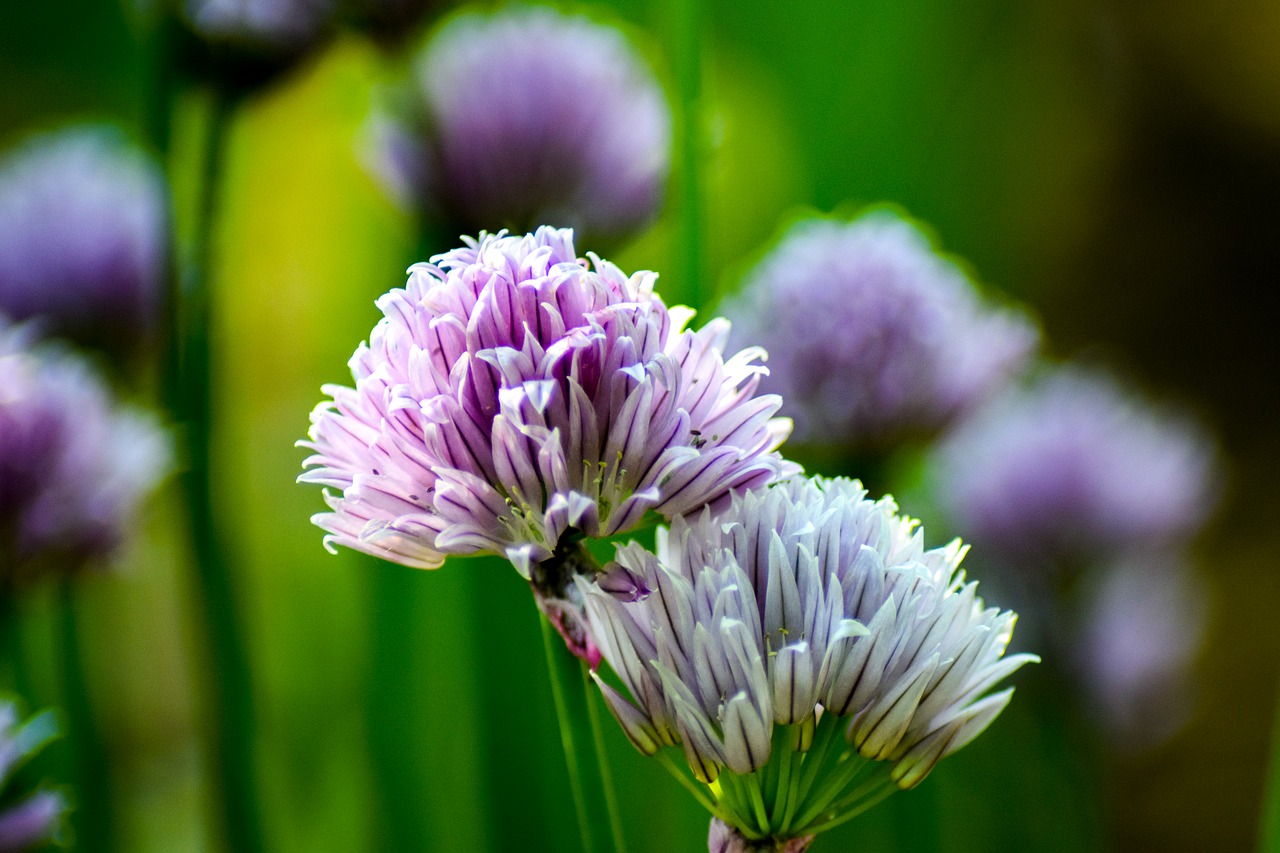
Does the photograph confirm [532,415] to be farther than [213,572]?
No

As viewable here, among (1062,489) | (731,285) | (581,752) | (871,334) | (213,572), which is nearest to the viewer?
(581,752)

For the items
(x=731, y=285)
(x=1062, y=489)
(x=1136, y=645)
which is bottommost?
(x=1136, y=645)

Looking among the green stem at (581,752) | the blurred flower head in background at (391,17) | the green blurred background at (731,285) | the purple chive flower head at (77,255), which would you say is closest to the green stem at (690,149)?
the green blurred background at (731,285)

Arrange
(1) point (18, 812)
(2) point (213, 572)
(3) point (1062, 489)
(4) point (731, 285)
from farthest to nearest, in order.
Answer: (3) point (1062, 489) → (4) point (731, 285) → (2) point (213, 572) → (1) point (18, 812)

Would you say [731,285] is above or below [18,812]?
above

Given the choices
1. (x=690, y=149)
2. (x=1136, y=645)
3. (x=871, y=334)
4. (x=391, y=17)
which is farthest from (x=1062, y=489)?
(x=391, y=17)

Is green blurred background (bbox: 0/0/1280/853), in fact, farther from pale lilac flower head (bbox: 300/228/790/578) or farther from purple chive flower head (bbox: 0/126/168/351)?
pale lilac flower head (bbox: 300/228/790/578)

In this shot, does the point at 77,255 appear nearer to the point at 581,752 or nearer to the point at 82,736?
the point at 82,736
